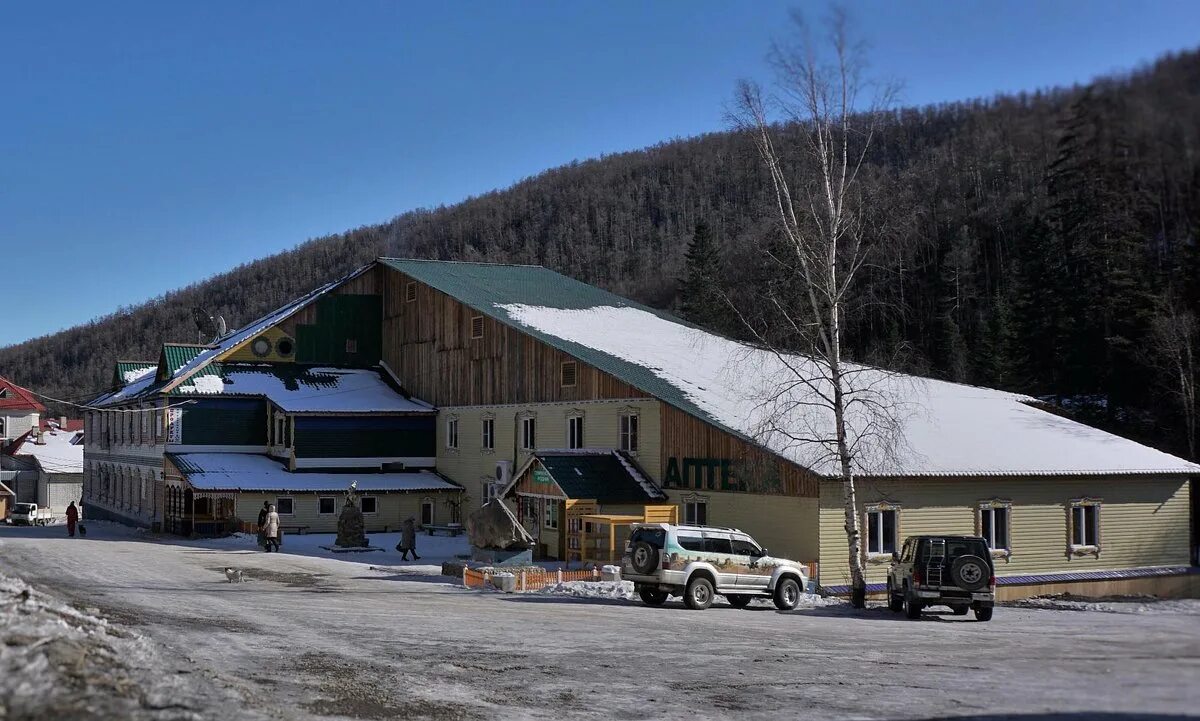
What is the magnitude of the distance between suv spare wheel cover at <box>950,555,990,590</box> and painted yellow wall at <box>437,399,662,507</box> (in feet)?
50.5

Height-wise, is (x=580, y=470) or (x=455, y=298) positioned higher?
(x=455, y=298)

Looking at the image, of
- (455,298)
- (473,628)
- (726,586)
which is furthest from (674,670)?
(455,298)

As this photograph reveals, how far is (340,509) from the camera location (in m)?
54.0

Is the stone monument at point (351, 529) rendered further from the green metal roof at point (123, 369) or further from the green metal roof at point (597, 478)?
the green metal roof at point (123, 369)

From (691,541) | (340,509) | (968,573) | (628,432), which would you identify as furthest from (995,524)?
(340,509)

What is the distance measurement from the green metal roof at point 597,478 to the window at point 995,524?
10453 millimetres

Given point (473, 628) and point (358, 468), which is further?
point (358, 468)

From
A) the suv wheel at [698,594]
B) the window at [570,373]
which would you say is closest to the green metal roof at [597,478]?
the window at [570,373]

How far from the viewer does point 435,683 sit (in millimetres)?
16594

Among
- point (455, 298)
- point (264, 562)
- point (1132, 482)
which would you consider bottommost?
point (264, 562)

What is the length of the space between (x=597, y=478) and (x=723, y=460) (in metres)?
5.35

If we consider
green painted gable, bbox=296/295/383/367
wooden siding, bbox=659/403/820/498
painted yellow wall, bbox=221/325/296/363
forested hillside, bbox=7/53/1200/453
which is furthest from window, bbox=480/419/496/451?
forested hillside, bbox=7/53/1200/453

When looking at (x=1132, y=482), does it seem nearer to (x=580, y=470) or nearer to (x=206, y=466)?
(x=580, y=470)

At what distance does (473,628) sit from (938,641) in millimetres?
8850
